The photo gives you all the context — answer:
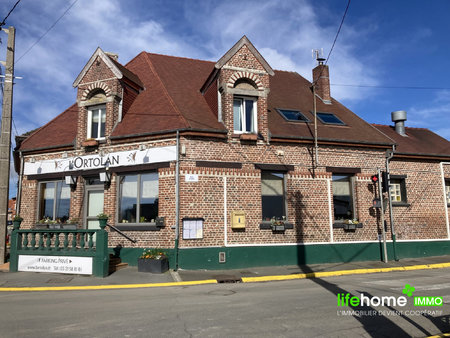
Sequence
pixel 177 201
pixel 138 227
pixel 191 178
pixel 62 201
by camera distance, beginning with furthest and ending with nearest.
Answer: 1. pixel 62 201
2. pixel 138 227
3. pixel 191 178
4. pixel 177 201

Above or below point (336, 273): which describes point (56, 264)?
above

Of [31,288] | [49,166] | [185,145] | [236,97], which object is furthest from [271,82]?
[31,288]

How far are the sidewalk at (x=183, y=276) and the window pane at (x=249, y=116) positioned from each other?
17.9ft

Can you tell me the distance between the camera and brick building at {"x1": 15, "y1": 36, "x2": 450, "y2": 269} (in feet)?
42.2

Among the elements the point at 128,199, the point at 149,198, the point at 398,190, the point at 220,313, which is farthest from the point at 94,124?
the point at 398,190

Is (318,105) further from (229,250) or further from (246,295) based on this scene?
(246,295)

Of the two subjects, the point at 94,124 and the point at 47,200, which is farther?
the point at 47,200

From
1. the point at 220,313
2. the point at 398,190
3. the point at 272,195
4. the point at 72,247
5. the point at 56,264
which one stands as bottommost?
the point at 220,313

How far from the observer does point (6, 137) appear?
533 inches

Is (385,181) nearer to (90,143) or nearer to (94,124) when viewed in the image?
(90,143)

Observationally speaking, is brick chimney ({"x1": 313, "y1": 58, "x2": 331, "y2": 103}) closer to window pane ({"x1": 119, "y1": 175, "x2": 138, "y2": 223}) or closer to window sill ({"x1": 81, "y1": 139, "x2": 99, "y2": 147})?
window pane ({"x1": 119, "y1": 175, "x2": 138, "y2": 223})

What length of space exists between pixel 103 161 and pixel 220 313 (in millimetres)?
9262

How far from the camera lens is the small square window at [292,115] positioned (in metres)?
16.0

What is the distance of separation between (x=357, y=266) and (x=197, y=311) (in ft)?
28.1
